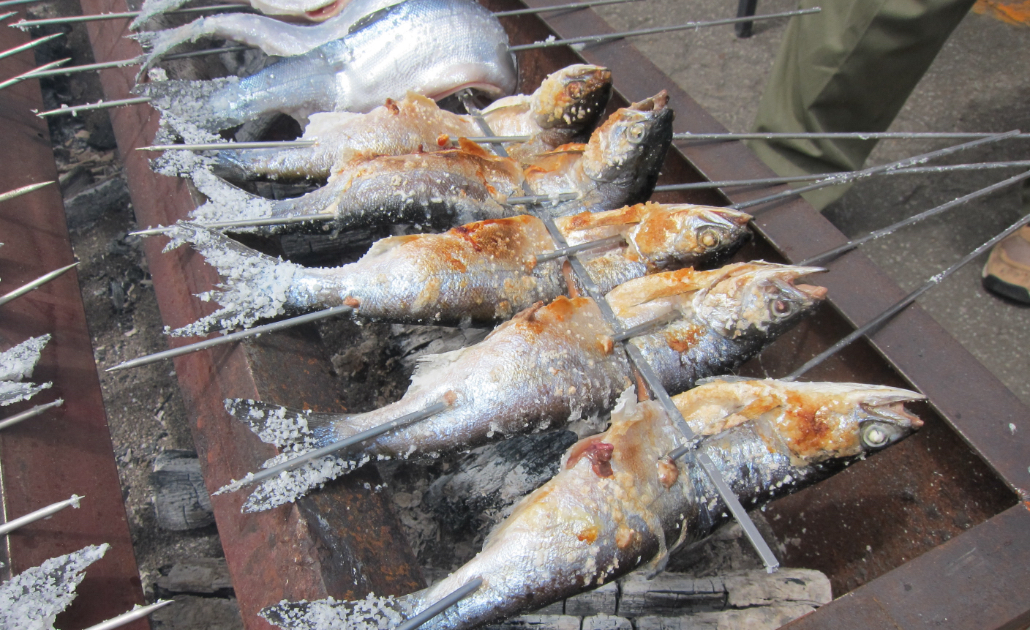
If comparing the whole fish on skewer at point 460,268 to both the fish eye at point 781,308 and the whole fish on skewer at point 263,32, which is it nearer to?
the fish eye at point 781,308

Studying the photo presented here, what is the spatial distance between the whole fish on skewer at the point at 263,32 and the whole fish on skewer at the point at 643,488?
2253 mm

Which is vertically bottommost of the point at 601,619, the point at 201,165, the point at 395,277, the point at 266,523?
the point at 601,619

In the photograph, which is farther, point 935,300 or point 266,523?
point 935,300

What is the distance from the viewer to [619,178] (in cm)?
245

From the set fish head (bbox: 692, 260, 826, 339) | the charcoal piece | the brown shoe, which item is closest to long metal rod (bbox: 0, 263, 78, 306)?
the charcoal piece

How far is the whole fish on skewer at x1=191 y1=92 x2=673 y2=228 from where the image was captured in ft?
7.47

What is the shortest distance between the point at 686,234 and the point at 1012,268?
3433mm

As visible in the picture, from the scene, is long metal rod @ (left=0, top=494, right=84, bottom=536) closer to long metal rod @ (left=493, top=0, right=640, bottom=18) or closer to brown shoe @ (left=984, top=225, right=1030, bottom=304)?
long metal rod @ (left=493, top=0, right=640, bottom=18)

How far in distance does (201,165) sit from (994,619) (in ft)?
9.99

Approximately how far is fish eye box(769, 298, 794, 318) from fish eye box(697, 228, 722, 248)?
363 millimetres

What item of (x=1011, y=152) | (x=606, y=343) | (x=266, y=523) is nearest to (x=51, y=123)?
(x=266, y=523)

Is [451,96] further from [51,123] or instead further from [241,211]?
[51,123]

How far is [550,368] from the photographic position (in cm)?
188

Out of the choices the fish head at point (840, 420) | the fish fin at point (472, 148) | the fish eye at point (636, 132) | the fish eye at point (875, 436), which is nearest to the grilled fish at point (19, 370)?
the fish fin at point (472, 148)
